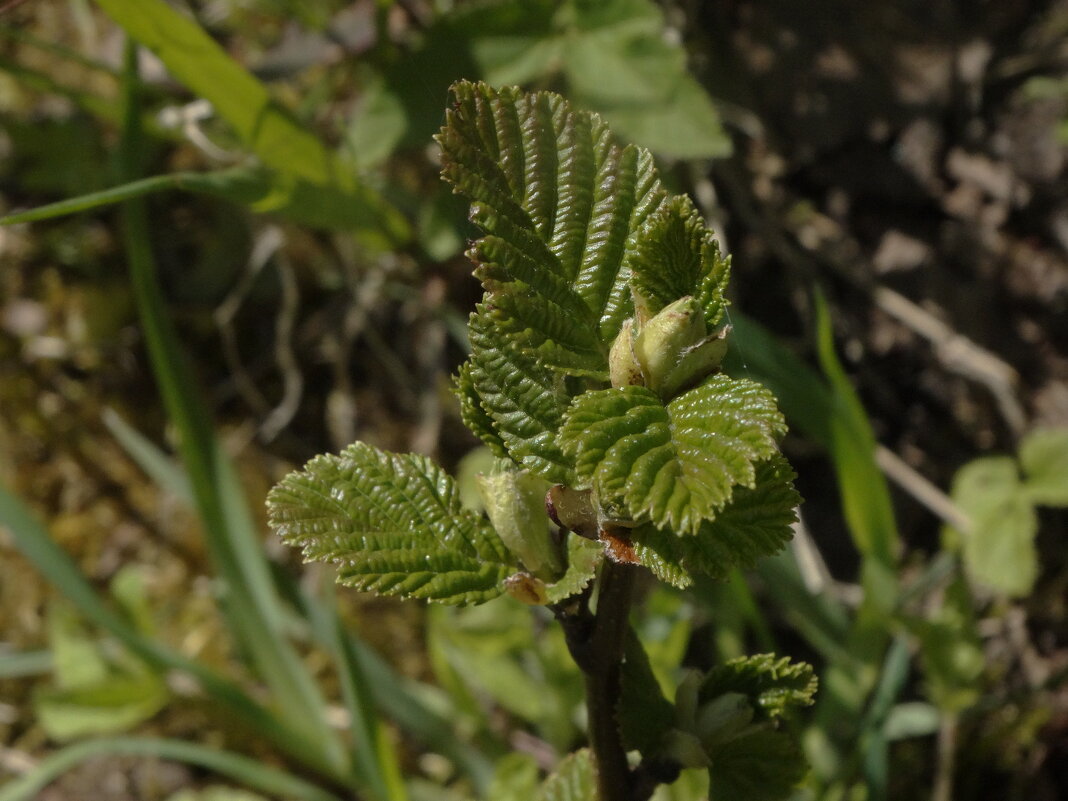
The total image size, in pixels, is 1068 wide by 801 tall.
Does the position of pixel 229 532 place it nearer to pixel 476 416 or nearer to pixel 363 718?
pixel 363 718

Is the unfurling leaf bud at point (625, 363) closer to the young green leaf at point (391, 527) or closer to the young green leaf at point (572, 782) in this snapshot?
the young green leaf at point (391, 527)

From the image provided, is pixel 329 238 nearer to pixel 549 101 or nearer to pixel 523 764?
pixel 523 764

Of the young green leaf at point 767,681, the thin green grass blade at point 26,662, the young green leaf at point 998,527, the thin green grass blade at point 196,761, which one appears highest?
the young green leaf at point 767,681

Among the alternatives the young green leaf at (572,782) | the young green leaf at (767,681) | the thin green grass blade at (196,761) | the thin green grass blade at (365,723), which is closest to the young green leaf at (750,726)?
the young green leaf at (767,681)

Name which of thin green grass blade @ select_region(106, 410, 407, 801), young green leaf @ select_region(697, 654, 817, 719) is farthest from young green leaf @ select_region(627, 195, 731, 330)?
thin green grass blade @ select_region(106, 410, 407, 801)

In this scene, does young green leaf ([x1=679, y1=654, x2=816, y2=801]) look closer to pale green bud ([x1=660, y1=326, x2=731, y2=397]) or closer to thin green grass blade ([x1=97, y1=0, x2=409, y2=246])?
pale green bud ([x1=660, y1=326, x2=731, y2=397])

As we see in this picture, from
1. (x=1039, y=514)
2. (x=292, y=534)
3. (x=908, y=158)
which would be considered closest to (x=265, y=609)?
(x=292, y=534)
